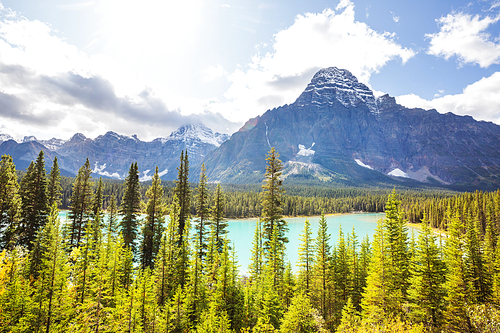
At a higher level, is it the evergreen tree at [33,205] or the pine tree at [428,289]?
the evergreen tree at [33,205]

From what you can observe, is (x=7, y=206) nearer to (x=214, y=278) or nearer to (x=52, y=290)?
(x=52, y=290)

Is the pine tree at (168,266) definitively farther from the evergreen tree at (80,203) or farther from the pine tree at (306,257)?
the evergreen tree at (80,203)

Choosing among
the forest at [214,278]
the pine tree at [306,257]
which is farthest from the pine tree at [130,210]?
the pine tree at [306,257]

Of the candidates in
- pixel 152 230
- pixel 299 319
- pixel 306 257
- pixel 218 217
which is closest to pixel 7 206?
pixel 152 230

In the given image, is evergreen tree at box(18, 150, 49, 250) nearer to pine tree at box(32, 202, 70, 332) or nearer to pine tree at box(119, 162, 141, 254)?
pine tree at box(119, 162, 141, 254)

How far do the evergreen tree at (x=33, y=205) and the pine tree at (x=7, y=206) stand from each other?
274 centimetres

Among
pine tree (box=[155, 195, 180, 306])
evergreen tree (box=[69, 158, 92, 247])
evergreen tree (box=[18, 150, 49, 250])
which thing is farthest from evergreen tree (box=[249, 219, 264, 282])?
evergreen tree (box=[18, 150, 49, 250])

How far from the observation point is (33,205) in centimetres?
2988

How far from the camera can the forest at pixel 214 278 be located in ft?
48.9

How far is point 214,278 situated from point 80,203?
924 inches

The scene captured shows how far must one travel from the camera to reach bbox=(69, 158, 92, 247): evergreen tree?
3250cm

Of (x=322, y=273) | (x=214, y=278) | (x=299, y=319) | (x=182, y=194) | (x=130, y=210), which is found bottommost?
(x=322, y=273)

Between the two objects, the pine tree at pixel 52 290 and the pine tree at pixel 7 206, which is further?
the pine tree at pixel 7 206

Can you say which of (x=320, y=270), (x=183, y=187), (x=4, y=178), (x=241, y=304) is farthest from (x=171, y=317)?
(x=4, y=178)
